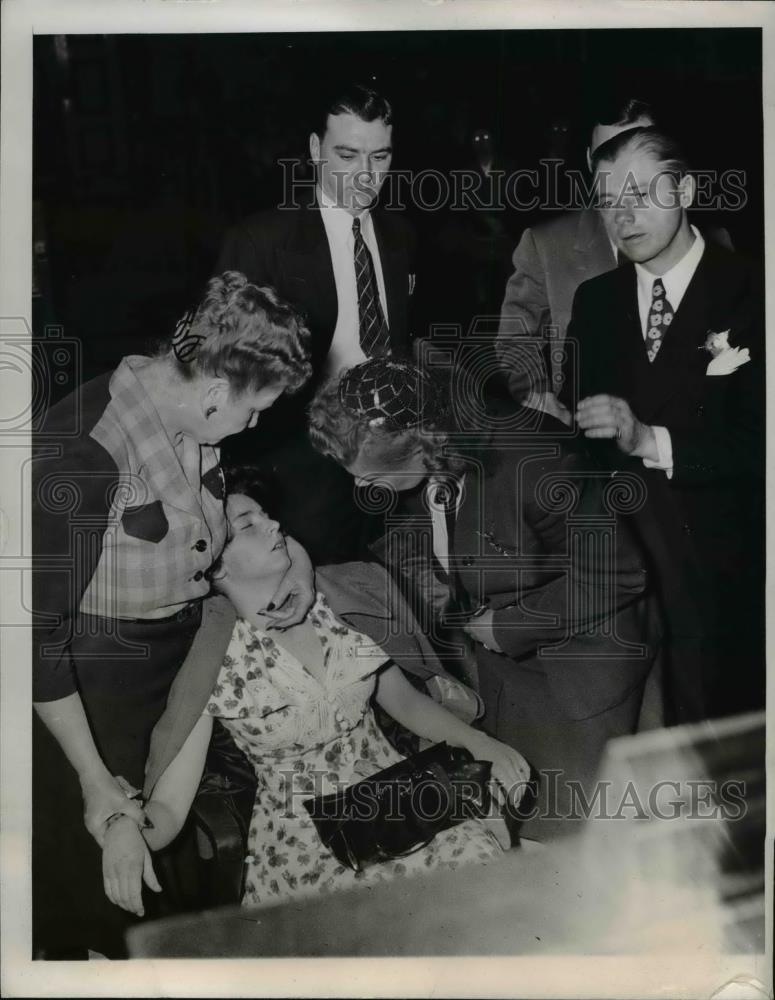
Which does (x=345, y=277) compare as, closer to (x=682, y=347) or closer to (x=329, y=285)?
(x=329, y=285)

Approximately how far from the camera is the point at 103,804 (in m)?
Result: 2.07

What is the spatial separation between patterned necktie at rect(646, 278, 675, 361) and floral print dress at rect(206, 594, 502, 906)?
33.0 inches

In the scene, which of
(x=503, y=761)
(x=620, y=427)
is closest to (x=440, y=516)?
(x=620, y=427)

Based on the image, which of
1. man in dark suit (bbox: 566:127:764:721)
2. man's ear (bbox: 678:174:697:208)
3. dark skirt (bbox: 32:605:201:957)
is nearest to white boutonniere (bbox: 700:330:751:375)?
man in dark suit (bbox: 566:127:764:721)

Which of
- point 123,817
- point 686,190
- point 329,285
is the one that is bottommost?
point 123,817

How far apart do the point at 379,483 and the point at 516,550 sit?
1.02 ft

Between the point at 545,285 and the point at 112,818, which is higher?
the point at 545,285

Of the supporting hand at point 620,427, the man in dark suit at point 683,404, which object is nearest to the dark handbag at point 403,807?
the man in dark suit at point 683,404

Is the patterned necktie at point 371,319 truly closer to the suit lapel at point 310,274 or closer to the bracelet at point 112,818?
the suit lapel at point 310,274

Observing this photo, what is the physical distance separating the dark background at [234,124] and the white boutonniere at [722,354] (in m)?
0.35

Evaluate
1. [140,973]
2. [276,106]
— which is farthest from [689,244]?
[140,973]

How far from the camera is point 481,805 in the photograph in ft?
6.77

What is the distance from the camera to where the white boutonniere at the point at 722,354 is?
2.07 metres

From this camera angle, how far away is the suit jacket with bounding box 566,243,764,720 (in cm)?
206
